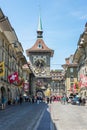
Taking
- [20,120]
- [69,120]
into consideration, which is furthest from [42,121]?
[69,120]

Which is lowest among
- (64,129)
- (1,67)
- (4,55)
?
(64,129)

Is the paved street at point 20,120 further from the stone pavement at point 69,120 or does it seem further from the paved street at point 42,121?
the stone pavement at point 69,120

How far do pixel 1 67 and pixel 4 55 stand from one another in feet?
108

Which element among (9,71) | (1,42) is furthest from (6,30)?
(9,71)

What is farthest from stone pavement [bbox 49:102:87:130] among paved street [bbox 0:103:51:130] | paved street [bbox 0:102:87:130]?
paved street [bbox 0:103:51:130]

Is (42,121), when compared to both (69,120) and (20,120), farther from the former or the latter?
(69,120)

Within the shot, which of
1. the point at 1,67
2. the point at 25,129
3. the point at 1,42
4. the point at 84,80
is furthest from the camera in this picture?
the point at 1,42

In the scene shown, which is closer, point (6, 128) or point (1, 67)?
point (6, 128)

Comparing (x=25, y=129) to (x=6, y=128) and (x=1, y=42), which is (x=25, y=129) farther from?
(x=1, y=42)

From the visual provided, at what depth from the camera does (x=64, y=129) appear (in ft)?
70.0

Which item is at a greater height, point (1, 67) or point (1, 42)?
point (1, 42)

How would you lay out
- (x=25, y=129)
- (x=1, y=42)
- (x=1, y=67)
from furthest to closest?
(x=1, y=42) < (x=1, y=67) < (x=25, y=129)

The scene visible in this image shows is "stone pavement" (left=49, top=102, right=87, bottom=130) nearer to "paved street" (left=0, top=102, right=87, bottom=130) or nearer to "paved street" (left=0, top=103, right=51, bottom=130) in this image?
"paved street" (left=0, top=102, right=87, bottom=130)

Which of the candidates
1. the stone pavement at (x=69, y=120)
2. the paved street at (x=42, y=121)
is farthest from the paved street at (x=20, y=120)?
the stone pavement at (x=69, y=120)
